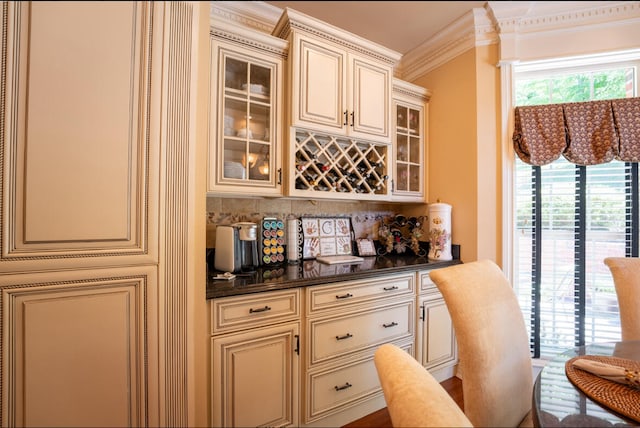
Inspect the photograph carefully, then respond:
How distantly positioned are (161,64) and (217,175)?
0.62 metres

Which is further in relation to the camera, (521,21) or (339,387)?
(521,21)

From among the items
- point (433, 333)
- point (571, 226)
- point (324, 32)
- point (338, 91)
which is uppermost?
point (324, 32)

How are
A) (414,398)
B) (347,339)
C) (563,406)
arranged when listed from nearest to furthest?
(414,398) < (563,406) < (347,339)

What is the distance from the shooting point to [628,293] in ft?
3.50

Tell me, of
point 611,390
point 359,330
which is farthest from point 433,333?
point 611,390

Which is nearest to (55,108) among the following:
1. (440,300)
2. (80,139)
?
(80,139)

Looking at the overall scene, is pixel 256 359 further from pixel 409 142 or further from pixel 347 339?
pixel 409 142

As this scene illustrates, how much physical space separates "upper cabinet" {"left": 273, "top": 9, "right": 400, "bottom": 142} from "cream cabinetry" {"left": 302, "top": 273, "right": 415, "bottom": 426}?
0.93 meters

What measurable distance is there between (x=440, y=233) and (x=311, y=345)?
1147mm

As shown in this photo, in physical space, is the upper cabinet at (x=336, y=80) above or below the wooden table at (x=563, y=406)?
above

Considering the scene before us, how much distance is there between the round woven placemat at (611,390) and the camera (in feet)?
1.91

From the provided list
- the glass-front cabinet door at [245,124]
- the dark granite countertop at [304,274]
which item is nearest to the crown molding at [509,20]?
the glass-front cabinet door at [245,124]

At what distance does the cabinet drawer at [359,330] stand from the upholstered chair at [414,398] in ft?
3.09

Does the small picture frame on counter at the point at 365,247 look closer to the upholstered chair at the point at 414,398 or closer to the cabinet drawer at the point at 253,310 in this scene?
the cabinet drawer at the point at 253,310
